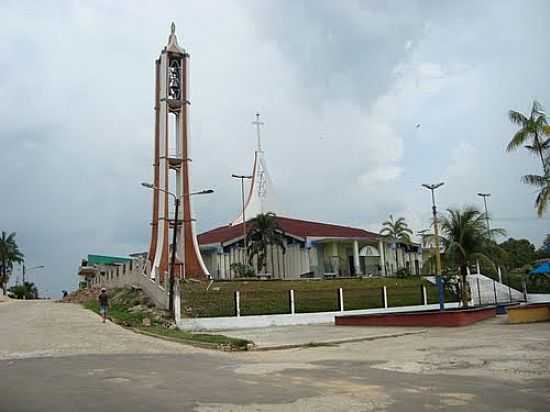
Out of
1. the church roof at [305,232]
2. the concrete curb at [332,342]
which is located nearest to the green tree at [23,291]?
the church roof at [305,232]

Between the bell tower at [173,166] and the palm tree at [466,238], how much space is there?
17715mm

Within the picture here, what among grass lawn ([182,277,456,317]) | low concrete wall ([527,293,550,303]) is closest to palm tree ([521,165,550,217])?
grass lawn ([182,277,456,317])

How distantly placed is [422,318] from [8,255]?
65.9 metres

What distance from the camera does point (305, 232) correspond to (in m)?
47.7

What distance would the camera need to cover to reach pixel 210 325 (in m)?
24.1

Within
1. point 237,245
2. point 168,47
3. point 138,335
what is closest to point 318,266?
point 237,245

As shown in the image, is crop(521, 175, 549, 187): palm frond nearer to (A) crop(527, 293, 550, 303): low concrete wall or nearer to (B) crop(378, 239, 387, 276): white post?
(A) crop(527, 293, 550, 303): low concrete wall

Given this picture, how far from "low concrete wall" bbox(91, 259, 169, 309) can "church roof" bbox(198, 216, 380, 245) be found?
10.1 m

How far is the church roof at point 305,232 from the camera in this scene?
4725cm

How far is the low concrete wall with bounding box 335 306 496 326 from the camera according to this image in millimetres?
22125

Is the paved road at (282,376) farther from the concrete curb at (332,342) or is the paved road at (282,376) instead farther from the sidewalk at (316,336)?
the sidewalk at (316,336)

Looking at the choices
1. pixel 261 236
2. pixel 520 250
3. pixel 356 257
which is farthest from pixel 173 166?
pixel 520 250

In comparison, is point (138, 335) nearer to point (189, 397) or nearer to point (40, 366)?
point (40, 366)

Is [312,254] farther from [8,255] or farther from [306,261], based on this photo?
[8,255]
